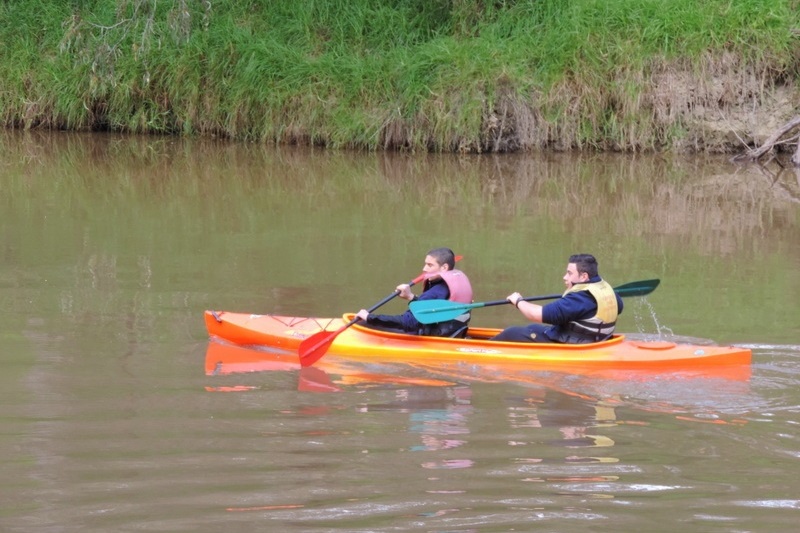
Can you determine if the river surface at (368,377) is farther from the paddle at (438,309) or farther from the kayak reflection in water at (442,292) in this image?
the kayak reflection in water at (442,292)

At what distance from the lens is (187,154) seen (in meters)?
15.8

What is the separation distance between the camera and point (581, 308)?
6754 millimetres

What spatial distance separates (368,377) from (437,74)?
10203 mm

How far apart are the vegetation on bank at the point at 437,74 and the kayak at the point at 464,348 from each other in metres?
8.31

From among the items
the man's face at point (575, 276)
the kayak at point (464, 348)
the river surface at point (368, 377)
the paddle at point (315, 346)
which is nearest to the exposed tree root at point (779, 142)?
the river surface at point (368, 377)

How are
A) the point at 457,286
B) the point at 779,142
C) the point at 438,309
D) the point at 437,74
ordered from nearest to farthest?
1. the point at 438,309
2. the point at 457,286
3. the point at 779,142
4. the point at 437,74

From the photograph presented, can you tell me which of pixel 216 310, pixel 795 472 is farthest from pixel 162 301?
pixel 795 472

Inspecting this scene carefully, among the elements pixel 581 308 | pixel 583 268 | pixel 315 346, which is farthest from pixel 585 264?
pixel 315 346

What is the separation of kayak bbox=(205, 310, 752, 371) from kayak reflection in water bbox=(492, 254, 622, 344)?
13cm

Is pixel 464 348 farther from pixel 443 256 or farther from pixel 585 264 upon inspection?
pixel 585 264

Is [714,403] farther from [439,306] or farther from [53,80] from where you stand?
[53,80]

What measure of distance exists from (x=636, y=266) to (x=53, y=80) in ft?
36.7

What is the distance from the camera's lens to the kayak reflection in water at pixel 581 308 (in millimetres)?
6750

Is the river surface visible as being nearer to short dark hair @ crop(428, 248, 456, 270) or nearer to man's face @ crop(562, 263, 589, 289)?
man's face @ crop(562, 263, 589, 289)
